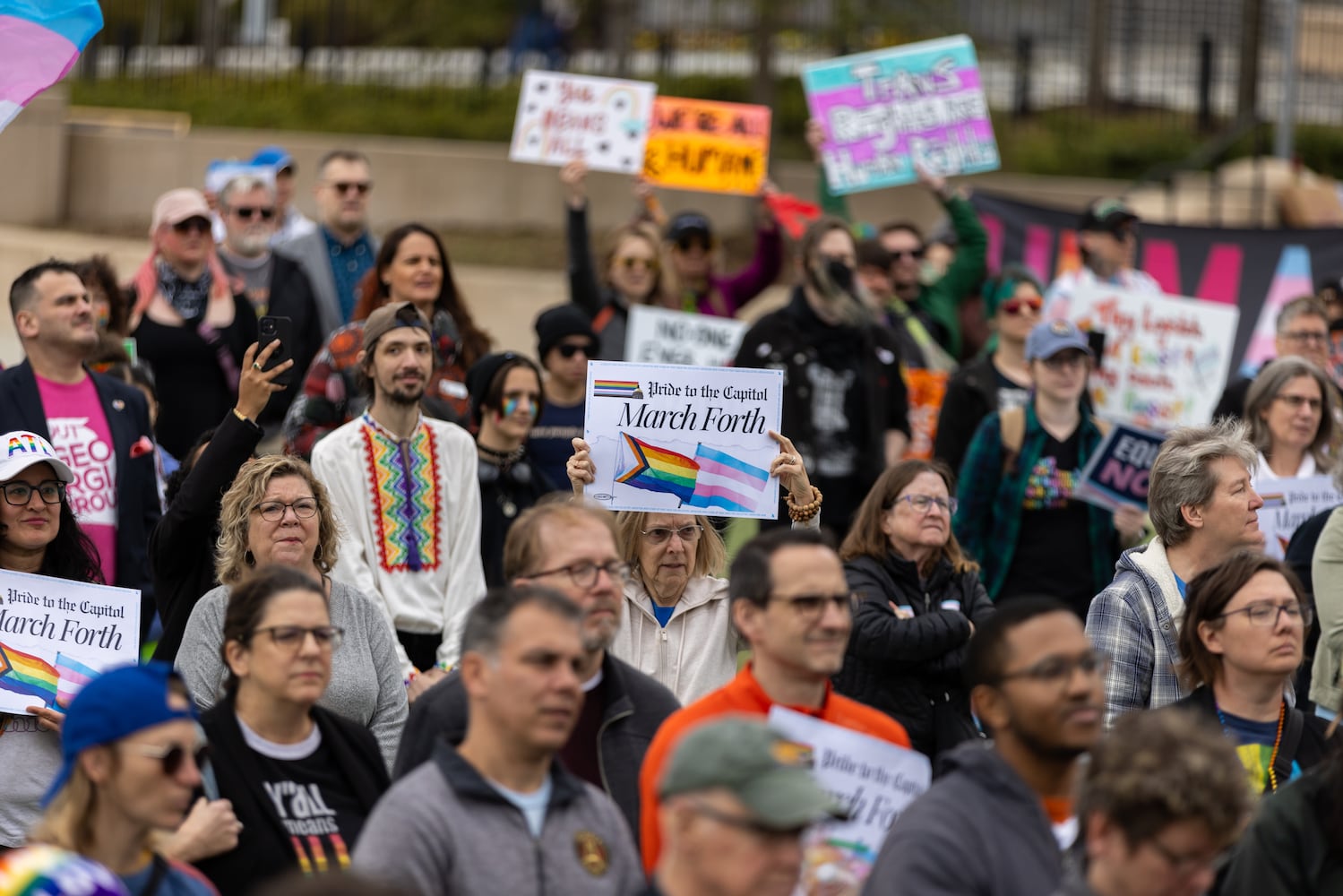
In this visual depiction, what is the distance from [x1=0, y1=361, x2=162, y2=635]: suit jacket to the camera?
7863mm

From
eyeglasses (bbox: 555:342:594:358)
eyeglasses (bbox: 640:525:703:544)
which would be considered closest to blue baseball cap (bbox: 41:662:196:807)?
eyeglasses (bbox: 640:525:703:544)

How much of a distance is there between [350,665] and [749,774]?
8.58ft

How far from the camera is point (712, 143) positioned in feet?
39.7

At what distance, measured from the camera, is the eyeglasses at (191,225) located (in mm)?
9664

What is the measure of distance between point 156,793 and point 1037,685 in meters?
2.04

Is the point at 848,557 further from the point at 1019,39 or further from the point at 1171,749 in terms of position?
the point at 1019,39

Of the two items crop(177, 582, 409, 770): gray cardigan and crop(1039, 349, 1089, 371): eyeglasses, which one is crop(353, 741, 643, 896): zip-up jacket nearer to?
crop(177, 582, 409, 770): gray cardigan

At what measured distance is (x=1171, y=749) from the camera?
14.0 feet

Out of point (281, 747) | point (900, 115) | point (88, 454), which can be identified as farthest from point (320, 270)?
point (281, 747)

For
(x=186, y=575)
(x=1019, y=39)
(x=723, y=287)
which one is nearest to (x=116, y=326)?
(x=186, y=575)

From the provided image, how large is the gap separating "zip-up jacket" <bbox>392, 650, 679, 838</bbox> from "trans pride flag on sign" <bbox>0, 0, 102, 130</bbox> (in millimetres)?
3289

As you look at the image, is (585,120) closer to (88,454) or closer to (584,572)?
(88,454)

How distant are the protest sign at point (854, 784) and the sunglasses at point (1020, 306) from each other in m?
5.06

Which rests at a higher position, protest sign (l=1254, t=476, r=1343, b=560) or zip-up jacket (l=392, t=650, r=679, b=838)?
protest sign (l=1254, t=476, r=1343, b=560)
